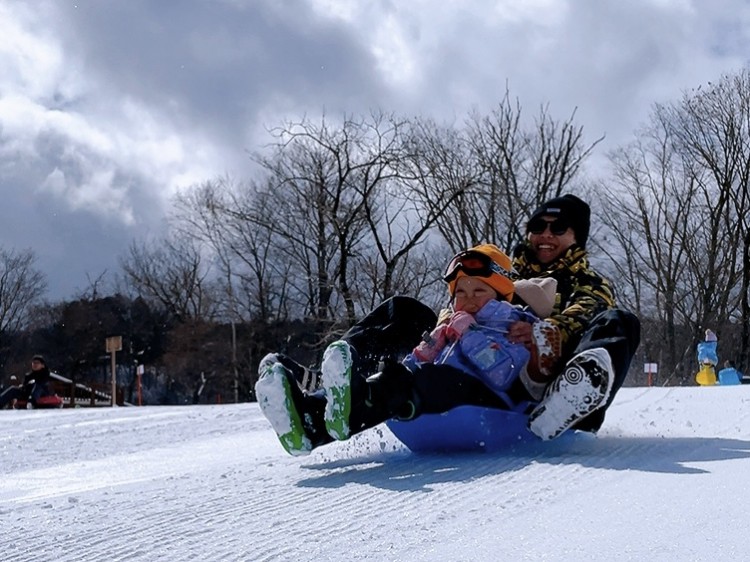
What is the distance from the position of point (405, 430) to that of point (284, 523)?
4.27 feet

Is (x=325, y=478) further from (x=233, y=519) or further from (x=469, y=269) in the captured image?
(x=469, y=269)

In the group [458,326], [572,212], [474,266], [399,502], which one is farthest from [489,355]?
[572,212]

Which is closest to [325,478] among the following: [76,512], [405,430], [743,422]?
[405,430]

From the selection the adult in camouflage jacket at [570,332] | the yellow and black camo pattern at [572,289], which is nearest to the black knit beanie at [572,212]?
the adult in camouflage jacket at [570,332]

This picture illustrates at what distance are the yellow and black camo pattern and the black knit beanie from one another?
113mm

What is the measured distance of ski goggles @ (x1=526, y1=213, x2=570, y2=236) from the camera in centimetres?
420

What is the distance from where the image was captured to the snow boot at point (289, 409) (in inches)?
119

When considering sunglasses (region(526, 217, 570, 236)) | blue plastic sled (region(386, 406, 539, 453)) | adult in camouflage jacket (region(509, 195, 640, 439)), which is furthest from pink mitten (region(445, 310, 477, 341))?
sunglasses (region(526, 217, 570, 236))

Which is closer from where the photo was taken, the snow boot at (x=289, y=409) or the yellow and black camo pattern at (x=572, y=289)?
the snow boot at (x=289, y=409)

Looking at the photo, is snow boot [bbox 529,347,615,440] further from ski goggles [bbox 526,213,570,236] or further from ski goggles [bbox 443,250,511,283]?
ski goggles [bbox 526,213,570,236]

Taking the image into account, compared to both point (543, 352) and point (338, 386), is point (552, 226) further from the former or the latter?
point (338, 386)

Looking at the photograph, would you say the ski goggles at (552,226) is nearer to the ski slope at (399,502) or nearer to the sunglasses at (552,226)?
the sunglasses at (552,226)

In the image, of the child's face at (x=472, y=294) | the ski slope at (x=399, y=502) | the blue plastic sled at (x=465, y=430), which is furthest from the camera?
the child's face at (x=472, y=294)

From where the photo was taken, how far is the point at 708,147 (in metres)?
22.2
